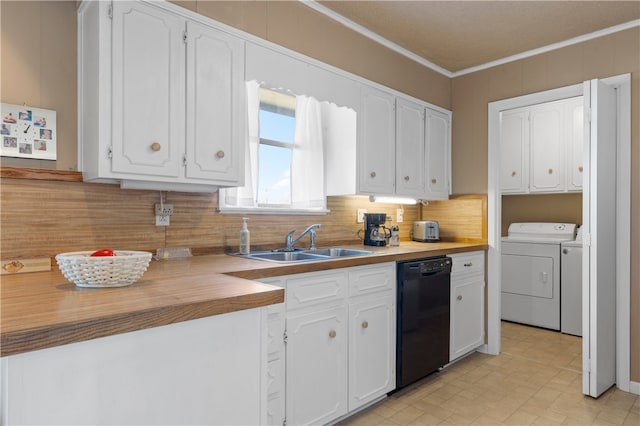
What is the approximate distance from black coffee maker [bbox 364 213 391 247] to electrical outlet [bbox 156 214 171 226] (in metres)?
1.57

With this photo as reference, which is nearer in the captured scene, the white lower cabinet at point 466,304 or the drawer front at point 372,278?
the drawer front at point 372,278

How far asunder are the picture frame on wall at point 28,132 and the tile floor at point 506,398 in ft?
6.90

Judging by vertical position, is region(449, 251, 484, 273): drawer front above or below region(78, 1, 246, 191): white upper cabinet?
below

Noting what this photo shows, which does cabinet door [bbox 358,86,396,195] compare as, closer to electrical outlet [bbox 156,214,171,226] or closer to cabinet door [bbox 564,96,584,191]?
electrical outlet [bbox 156,214,171,226]

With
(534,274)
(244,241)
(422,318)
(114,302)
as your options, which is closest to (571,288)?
(534,274)

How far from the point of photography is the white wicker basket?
4.11 feet

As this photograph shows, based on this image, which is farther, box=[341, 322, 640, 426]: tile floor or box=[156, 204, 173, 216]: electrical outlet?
box=[341, 322, 640, 426]: tile floor

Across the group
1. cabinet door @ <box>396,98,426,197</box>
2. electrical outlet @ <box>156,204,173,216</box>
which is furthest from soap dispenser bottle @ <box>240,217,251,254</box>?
cabinet door @ <box>396,98,426,197</box>

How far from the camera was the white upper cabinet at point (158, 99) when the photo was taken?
1.73 meters

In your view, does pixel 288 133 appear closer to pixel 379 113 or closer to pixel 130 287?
pixel 379 113

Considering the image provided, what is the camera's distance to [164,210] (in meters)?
2.17

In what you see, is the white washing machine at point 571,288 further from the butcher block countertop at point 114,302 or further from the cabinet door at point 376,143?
the butcher block countertop at point 114,302

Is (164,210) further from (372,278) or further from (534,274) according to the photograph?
(534,274)

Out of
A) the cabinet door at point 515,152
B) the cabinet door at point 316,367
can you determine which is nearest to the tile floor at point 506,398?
the cabinet door at point 316,367
